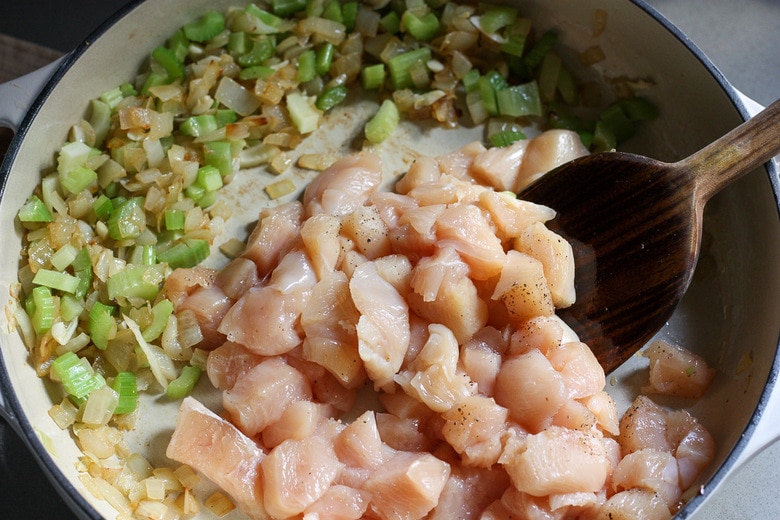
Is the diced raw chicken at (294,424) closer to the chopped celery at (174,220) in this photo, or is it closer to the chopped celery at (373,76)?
the chopped celery at (174,220)

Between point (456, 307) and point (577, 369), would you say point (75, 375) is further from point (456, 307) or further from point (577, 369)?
point (577, 369)

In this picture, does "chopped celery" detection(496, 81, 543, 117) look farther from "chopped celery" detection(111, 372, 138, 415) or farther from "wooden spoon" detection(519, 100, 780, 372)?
"chopped celery" detection(111, 372, 138, 415)

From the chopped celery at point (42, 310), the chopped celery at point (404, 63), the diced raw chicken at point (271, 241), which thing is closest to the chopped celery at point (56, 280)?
the chopped celery at point (42, 310)

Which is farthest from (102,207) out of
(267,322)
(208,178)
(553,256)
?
(553,256)

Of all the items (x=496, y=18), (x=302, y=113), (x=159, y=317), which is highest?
(x=496, y=18)

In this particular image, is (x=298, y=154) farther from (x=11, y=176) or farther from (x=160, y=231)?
(x=11, y=176)

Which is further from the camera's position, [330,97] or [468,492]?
[330,97]

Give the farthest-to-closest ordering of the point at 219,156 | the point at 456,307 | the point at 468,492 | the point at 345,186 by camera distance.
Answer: the point at 219,156
the point at 345,186
the point at 456,307
the point at 468,492
